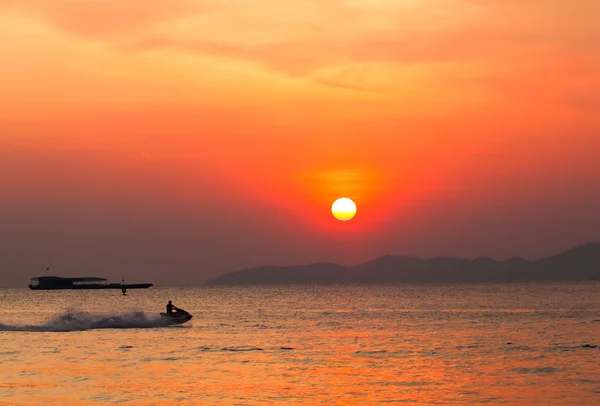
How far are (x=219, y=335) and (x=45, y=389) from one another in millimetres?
40062

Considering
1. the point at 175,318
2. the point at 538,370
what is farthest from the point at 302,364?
the point at 175,318

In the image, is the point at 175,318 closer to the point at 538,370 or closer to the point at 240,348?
the point at 240,348

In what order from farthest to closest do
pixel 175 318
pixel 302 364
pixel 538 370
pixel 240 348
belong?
1. pixel 175 318
2. pixel 240 348
3. pixel 302 364
4. pixel 538 370

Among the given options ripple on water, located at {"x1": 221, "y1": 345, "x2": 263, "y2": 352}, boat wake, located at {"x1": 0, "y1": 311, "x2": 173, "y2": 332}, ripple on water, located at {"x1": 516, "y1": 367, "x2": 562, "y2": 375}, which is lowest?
ripple on water, located at {"x1": 516, "y1": 367, "x2": 562, "y2": 375}

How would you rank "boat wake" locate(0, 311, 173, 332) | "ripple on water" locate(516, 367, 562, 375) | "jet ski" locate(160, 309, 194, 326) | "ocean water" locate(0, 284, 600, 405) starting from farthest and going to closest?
"jet ski" locate(160, 309, 194, 326)
"boat wake" locate(0, 311, 173, 332)
"ripple on water" locate(516, 367, 562, 375)
"ocean water" locate(0, 284, 600, 405)

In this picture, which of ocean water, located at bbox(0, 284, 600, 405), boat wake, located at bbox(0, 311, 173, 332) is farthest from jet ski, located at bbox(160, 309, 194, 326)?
ocean water, located at bbox(0, 284, 600, 405)

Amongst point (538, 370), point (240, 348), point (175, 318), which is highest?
point (175, 318)

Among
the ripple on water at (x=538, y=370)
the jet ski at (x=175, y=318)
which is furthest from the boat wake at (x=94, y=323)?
the ripple on water at (x=538, y=370)

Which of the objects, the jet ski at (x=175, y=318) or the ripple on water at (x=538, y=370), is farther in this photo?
the jet ski at (x=175, y=318)

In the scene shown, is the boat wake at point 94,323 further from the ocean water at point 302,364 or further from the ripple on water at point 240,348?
the ripple on water at point 240,348

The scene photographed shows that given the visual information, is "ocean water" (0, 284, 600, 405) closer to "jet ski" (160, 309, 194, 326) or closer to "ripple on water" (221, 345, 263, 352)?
"ripple on water" (221, 345, 263, 352)

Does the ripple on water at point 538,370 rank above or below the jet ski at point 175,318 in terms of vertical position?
below

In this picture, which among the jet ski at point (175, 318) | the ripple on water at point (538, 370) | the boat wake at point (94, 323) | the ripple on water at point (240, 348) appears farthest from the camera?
the jet ski at point (175, 318)

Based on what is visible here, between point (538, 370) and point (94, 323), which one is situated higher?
point (94, 323)
